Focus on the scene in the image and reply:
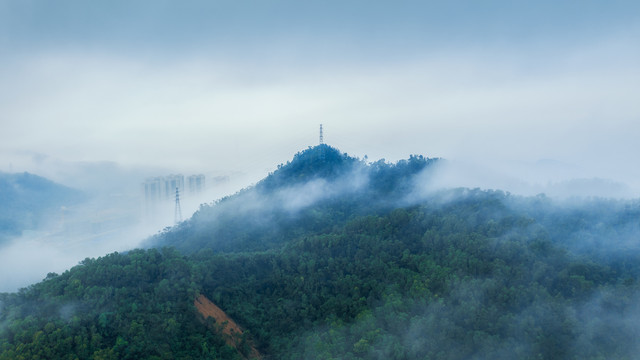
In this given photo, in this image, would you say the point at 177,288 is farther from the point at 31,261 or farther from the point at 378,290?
A: the point at 31,261

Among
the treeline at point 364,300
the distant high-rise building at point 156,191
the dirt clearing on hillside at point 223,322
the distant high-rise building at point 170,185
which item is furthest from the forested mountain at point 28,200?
the dirt clearing on hillside at point 223,322

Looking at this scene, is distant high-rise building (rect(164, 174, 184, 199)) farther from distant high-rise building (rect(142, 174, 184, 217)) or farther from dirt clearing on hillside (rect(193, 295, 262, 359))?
dirt clearing on hillside (rect(193, 295, 262, 359))

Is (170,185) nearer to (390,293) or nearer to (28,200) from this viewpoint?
(28,200)

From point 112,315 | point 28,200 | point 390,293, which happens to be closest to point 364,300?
point 390,293

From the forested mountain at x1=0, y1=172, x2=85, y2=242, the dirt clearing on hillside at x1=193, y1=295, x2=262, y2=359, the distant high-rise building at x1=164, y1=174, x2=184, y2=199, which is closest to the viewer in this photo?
the dirt clearing on hillside at x1=193, y1=295, x2=262, y2=359

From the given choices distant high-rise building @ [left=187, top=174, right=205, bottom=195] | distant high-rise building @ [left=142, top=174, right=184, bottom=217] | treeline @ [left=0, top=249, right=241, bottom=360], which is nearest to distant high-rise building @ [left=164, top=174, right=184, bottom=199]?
distant high-rise building @ [left=142, top=174, right=184, bottom=217]
